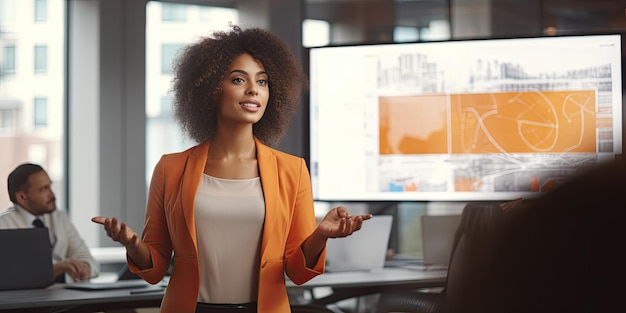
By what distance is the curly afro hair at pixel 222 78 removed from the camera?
7.81 feet

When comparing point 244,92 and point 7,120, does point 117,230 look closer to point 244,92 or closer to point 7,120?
point 244,92

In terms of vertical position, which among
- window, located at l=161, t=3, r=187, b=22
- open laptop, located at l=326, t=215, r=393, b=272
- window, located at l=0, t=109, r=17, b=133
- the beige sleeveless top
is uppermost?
window, located at l=161, t=3, r=187, b=22

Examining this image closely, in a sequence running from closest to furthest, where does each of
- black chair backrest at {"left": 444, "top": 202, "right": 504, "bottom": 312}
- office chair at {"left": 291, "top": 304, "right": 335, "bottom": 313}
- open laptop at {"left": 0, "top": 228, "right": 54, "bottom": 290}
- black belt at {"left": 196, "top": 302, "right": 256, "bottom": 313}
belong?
1. black chair backrest at {"left": 444, "top": 202, "right": 504, "bottom": 312}
2. black belt at {"left": 196, "top": 302, "right": 256, "bottom": 313}
3. office chair at {"left": 291, "top": 304, "right": 335, "bottom": 313}
4. open laptop at {"left": 0, "top": 228, "right": 54, "bottom": 290}

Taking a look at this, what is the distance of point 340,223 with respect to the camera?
6.46 ft

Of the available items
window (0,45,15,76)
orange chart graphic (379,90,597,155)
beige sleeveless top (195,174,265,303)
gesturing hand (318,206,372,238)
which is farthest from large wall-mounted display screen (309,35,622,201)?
window (0,45,15,76)

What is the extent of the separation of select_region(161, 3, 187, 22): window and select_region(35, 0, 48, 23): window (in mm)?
816

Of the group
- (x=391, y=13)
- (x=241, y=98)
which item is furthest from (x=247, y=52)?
(x=391, y=13)

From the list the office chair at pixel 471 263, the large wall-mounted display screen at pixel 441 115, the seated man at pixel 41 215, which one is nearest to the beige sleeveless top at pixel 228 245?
the office chair at pixel 471 263

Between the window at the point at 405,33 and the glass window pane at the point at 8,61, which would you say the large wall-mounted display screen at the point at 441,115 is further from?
the glass window pane at the point at 8,61

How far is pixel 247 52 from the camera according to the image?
241 centimetres

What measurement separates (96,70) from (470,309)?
18.9 ft

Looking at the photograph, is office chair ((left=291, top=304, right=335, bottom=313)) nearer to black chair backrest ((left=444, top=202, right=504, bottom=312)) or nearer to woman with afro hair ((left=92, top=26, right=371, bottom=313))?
woman with afro hair ((left=92, top=26, right=371, bottom=313))

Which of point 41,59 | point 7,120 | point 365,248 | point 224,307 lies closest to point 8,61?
point 41,59

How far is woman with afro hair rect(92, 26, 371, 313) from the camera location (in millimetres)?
2160
